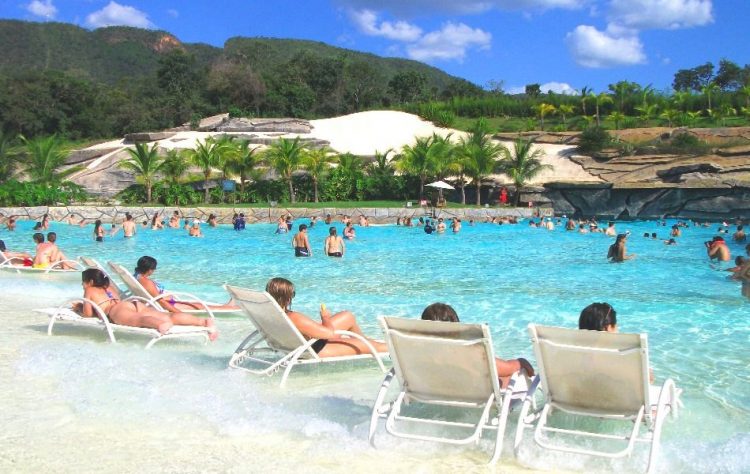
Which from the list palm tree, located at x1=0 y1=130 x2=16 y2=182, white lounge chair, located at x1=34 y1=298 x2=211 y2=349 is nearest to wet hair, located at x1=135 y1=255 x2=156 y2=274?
white lounge chair, located at x1=34 y1=298 x2=211 y2=349

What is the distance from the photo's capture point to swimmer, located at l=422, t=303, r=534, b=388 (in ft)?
13.6

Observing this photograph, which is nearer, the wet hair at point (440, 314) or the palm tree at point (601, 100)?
the wet hair at point (440, 314)

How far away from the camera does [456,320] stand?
4223 millimetres

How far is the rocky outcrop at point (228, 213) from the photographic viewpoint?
2583 cm

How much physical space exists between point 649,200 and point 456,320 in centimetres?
2806

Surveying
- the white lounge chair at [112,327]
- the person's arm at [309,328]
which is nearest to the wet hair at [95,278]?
the white lounge chair at [112,327]

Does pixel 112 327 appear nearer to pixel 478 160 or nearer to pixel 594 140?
pixel 478 160

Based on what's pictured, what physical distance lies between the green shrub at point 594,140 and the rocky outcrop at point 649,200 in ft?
17.8

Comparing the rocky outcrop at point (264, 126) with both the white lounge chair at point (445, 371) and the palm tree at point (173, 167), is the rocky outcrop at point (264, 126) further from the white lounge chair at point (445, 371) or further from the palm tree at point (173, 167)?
the white lounge chair at point (445, 371)

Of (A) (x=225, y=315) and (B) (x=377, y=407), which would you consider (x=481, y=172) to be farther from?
(B) (x=377, y=407)

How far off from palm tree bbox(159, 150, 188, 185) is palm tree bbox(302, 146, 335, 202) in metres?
5.37

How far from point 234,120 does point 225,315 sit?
114 feet

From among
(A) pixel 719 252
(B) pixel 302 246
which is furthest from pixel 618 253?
(B) pixel 302 246

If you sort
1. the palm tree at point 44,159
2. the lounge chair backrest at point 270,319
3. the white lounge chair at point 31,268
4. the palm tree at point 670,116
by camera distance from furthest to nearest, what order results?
1. the palm tree at point 670,116
2. the palm tree at point 44,159
3. the white lounge chair at point 31,268
4. the lounge chair backrest at point 270,319
